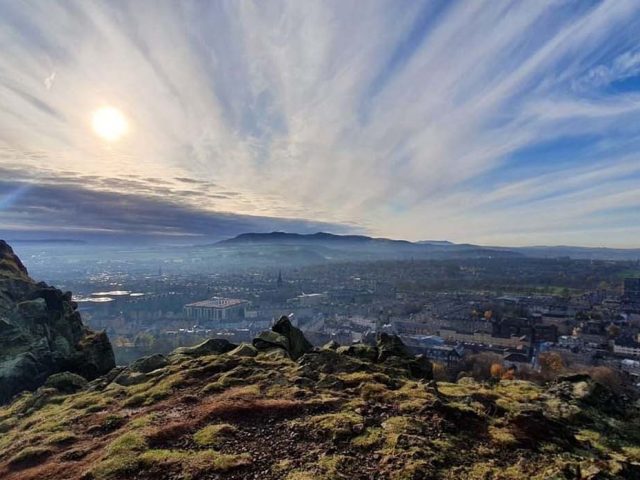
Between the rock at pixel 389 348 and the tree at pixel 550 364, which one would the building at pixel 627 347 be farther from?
the rock at pixel 389 348

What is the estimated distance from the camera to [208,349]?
2795 centimetres

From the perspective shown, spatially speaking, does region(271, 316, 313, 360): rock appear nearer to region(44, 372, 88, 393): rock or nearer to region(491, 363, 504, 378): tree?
region(44, 372, 88, 393): rock

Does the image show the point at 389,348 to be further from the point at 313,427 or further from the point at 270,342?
the point at 313,427

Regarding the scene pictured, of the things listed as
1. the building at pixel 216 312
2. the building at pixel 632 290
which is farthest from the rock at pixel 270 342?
the building at pixel 632 290

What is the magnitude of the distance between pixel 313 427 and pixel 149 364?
15.5 meters

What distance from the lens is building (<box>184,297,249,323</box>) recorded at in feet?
513

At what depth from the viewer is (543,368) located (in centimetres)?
7125

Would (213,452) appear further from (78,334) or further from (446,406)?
(78,334)

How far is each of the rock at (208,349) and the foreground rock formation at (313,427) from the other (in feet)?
11.8

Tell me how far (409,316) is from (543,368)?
7872cm

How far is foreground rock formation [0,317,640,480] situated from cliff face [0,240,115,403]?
6386 millimetres

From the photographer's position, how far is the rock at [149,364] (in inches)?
997

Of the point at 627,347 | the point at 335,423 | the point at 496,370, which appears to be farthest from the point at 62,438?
the point at 627,347

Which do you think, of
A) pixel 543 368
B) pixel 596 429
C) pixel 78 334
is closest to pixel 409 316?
pixel 543 368
